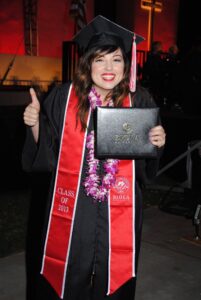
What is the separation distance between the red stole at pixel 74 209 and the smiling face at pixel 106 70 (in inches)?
6.2

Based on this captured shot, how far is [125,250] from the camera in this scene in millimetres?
2201

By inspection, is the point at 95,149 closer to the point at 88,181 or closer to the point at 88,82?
the point at 88,181

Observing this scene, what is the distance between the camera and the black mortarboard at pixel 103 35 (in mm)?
2105

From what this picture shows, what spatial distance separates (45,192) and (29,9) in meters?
9.29

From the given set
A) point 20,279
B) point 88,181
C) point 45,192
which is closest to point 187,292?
point 20,279

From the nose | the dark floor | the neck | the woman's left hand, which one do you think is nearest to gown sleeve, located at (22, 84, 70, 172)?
the neck

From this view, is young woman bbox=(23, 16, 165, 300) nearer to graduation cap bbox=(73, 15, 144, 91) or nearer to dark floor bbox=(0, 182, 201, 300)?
graduation cap bbox=(73, 15, 144, 91)

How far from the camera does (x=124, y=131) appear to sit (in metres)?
1.92

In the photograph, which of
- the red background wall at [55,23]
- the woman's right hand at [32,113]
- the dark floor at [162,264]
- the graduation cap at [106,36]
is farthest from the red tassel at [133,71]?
the red background wall at [55,23]

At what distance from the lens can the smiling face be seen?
2051mm

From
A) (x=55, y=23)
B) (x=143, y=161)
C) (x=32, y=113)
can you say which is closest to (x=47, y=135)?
(x=32, y=113)

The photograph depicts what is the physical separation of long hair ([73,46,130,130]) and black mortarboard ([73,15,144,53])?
0.05 meters

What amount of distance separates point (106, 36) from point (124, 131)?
1.82 ft

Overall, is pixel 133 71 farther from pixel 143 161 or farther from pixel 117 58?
pixel 143 161
